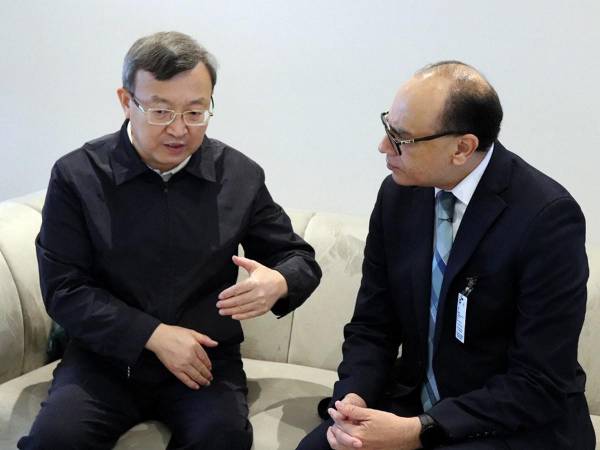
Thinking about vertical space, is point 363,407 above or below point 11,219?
below

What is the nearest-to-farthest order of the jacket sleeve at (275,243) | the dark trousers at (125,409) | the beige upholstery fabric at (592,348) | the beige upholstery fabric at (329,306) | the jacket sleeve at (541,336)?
1. the jacket sleeve at (541,336)
2. the dark trousers at (125,409)
3. the jacket sleeve at (275,243)
4. the beige upholstery fabric at (592,348)
5. the beige upholstery fabric at (329,306)

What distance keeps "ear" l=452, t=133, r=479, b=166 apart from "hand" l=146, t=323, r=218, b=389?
2.58 ft

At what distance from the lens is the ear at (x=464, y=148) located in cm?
187

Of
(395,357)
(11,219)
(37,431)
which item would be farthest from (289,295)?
(11,219)

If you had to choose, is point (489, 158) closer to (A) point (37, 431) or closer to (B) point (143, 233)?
(B) point (143, 233)

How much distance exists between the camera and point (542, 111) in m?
2.77

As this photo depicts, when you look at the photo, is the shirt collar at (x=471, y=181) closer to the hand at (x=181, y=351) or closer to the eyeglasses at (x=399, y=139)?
the eyeglasses at (x=399, y=139)

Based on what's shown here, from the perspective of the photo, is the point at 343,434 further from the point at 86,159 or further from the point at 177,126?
the point at 86,159

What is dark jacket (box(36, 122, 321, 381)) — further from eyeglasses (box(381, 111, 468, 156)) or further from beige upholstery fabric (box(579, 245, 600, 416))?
beige upholstery fabric (box(579, 245, 600, 416))

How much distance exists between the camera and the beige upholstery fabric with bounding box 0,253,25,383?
2355 mm

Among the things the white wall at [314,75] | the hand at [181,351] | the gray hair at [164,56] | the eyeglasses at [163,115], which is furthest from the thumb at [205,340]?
the white wall at [314,75]

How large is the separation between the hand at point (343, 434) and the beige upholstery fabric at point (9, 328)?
0.95 m

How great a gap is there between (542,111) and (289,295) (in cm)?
114

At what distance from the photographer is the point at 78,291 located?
86.0 inches
